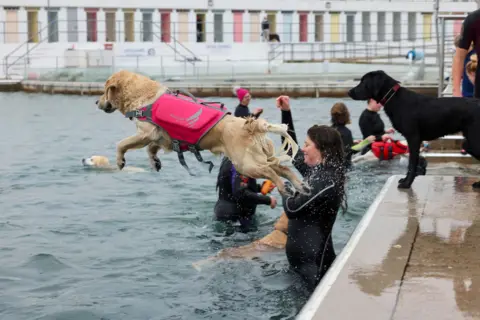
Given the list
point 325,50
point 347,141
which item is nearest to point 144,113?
point 347,141

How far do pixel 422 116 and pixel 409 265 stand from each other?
3.45m

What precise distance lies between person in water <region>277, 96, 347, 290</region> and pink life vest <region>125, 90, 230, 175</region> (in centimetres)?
92

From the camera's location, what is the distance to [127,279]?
8.95m

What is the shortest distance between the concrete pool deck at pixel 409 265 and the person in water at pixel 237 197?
1.90 meters

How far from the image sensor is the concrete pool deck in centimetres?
493

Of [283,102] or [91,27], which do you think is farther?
[91,27]

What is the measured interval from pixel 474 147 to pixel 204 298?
322cm

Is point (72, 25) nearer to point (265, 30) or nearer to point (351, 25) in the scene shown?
point (265, 30)

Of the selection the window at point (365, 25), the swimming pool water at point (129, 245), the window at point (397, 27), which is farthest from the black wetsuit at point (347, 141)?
the window at point (397, 27)

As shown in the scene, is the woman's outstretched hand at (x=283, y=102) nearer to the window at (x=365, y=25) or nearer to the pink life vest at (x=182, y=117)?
the pink life vest at (x=182, y=117)

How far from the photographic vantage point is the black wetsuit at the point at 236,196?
9.94 metres

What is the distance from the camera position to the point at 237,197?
10.1m

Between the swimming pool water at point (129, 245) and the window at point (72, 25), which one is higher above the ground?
the window at point (72, 25)

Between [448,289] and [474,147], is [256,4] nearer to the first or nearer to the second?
[474,147]
